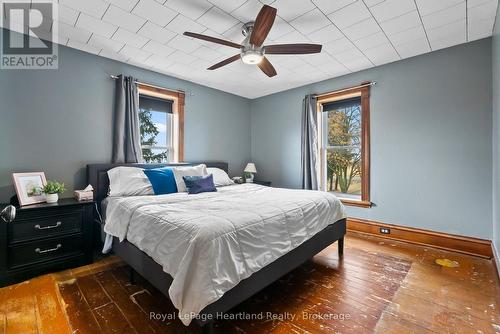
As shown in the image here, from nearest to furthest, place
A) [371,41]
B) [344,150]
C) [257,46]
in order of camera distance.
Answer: [257,46]
[371,41]
[344,150]

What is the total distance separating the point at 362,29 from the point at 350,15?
336 millimetres

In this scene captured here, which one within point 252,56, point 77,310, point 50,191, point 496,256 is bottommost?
point 77,310

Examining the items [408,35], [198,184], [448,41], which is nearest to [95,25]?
[198,184]

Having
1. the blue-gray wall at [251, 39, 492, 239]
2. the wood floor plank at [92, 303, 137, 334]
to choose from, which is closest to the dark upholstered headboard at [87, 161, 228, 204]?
the wood floor plank at [92, 303, 137, 334]

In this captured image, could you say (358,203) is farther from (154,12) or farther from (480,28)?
(154,12)

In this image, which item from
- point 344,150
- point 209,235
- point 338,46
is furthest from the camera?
point 344,150

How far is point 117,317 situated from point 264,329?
110 cm

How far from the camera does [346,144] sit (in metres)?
4.05

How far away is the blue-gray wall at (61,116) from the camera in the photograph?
8.29 ft

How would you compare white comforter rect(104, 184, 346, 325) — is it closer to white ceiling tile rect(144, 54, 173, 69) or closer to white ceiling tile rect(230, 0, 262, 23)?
white ceiling tile rect(230, 0, 262, 23)

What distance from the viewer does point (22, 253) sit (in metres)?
2.22

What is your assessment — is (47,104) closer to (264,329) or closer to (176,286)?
(176,286)

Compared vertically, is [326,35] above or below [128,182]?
above

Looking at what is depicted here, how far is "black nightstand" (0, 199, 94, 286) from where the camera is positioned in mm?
2162
